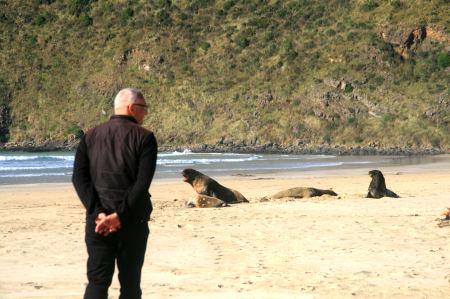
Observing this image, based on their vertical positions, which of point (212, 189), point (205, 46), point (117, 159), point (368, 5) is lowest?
point (212, 189)

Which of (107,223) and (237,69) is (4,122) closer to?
(237,69)

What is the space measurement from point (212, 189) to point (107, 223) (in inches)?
464

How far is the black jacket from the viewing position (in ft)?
17.5

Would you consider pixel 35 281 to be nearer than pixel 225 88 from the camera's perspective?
Yes

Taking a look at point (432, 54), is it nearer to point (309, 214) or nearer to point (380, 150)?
point (380, 150)

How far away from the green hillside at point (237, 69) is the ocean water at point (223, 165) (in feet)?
27.7

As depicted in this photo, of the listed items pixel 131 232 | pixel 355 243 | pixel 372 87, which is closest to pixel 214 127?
pixel 372 87

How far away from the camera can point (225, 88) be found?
55.2m

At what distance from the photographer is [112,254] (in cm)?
550

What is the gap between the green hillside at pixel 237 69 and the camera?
50.7m

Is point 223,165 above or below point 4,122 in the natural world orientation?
below

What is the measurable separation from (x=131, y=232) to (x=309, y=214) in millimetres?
8413

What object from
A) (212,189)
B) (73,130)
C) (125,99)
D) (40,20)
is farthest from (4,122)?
(125,99)

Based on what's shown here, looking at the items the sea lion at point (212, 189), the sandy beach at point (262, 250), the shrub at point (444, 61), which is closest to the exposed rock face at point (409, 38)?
the shrub at point (444, 61)
